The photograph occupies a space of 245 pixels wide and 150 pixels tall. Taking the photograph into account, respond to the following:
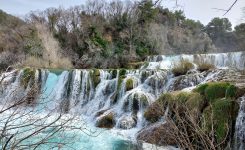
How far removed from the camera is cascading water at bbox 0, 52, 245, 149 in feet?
36.9

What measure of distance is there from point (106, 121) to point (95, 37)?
48.4 ft

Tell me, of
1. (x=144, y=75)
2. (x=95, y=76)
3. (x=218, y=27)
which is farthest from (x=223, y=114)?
(x=218, y=27)

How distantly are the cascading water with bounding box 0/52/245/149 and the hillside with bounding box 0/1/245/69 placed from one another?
507 centimetres

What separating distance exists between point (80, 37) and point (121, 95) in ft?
44.4

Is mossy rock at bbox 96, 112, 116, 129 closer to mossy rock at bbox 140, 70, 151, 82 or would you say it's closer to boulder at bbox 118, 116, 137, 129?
boulder at bbox 118, 116, 137, 129

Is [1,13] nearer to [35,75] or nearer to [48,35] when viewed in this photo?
[48,35]

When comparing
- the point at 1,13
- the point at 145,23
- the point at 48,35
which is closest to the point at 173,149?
the point at 48,35

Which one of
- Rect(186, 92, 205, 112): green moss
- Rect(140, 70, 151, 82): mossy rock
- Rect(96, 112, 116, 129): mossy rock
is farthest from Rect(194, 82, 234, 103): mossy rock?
Rect(140, 70, 151, 82): mossy rock

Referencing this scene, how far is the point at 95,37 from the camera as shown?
24859 mm

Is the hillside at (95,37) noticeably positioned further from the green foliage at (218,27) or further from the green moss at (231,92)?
the green moss at (231,92)

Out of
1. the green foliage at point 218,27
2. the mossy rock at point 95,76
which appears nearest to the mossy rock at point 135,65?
the mossy rock at point 95,76

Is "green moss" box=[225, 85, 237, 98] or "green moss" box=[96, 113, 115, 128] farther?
"green moss" box=[96, 113, 115, 128]

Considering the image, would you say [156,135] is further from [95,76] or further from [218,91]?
[95,76]

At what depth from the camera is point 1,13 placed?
3139 cm
